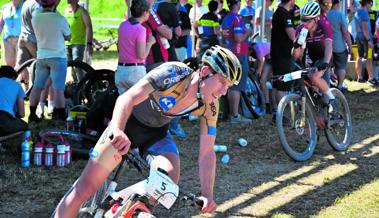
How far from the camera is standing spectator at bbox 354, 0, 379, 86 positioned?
49.9ft

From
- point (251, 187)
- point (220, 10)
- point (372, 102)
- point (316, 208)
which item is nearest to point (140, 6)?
point (251, 187)

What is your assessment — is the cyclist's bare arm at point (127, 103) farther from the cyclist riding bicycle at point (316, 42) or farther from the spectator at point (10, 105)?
the cyclist riding bicycle at point (316, 42)

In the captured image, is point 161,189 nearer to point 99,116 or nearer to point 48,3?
point 99,116

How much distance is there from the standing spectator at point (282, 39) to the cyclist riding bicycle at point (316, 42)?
88cm

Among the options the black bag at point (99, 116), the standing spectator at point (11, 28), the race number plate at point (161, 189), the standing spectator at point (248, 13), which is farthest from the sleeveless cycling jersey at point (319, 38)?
the standing spectator at point (248, 13)

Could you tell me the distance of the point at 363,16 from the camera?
15195 millimetres

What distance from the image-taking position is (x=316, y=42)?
877 centimetres

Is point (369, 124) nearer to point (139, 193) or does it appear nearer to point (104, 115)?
point (104, 115)

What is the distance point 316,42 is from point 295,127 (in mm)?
1188

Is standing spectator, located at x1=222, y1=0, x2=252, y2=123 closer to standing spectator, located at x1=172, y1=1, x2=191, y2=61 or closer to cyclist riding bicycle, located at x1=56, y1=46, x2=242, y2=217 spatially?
standing spectator, located at x1=172, y1=1, x2=191, y2=61

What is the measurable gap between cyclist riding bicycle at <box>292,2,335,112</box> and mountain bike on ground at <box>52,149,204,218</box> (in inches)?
176

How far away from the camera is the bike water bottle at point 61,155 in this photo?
759 centimetres

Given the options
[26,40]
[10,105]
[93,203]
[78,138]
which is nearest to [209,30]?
[26,40]

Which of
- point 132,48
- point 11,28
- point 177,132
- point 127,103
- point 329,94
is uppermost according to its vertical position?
point 127,103
